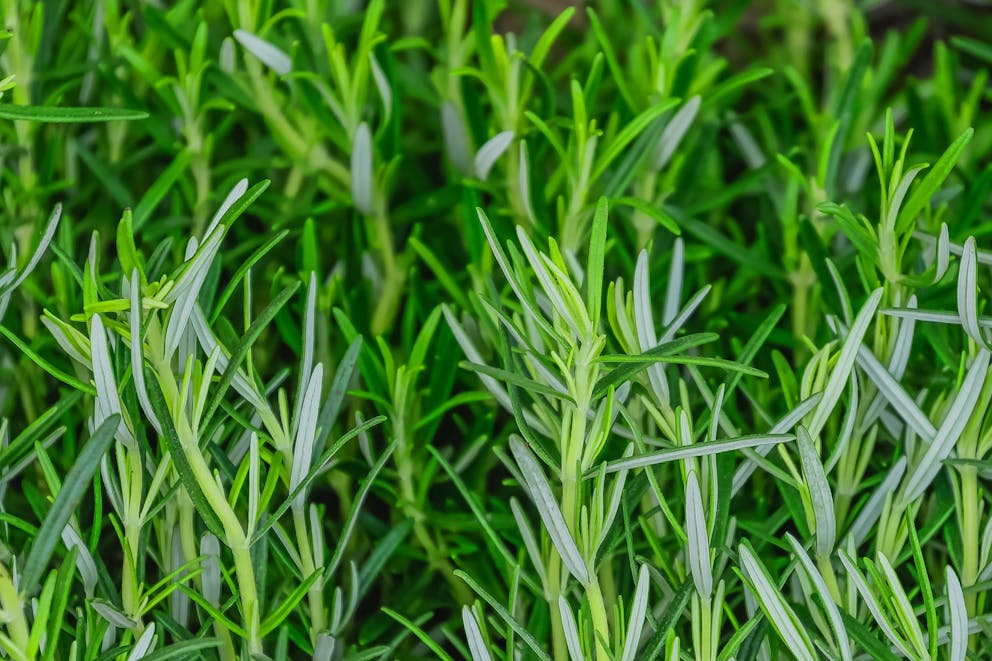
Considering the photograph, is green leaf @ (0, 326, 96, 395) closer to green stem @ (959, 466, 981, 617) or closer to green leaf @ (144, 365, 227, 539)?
green leaf @ (144, 365, 227, 539)

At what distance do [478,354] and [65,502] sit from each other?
0.21 m

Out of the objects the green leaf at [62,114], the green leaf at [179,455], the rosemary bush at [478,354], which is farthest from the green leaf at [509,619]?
the green leaf at [62,114]

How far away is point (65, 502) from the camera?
1.14ft

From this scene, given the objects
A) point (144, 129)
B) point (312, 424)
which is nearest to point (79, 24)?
point (144, 129)

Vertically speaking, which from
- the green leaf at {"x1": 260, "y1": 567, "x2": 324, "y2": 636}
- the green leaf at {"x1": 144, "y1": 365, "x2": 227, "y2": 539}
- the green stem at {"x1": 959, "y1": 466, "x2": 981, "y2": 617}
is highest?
the green leaf at {"x1": 144, "y1": 365, "x2": 227, "y2": 539}

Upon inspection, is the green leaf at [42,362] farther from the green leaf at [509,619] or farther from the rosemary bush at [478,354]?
the green leaf at [509,619]

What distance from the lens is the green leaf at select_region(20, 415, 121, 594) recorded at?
1.13 feet

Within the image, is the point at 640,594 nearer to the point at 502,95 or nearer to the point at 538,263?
the point at 538,263

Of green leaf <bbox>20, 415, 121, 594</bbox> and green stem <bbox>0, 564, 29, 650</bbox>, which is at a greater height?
green leaf <bbox>20, 415, 121, 594</bbox>

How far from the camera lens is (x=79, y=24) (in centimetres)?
61

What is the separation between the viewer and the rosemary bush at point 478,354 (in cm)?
38

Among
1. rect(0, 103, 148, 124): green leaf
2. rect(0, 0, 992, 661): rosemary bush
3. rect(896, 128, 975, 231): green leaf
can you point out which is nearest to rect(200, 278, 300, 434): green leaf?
rect(0, 0, 992, 661): rosemary bush

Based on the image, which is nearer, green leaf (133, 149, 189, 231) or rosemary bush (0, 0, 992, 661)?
rosemary bush (0, 0, 992, 661)

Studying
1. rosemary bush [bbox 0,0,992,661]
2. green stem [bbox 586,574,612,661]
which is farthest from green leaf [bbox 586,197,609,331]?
green stem [bbox 586,574,612,661]
